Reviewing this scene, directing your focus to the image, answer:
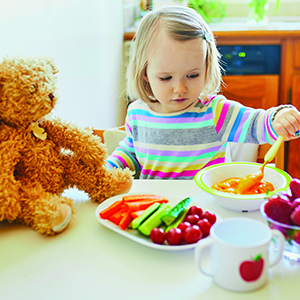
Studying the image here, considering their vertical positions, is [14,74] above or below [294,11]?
below

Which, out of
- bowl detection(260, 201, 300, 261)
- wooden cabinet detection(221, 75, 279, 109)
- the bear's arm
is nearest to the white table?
bowl detection(260, 201, 300, 261)

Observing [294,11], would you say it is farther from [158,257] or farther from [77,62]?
[158,257]

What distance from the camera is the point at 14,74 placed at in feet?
1.90

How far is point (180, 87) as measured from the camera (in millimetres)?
920

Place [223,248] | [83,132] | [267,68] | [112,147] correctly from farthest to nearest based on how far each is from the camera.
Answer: [267,68] < [112,147] < [83,132] < [223,248]

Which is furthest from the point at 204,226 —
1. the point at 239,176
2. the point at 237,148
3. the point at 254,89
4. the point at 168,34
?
the point at 254,89

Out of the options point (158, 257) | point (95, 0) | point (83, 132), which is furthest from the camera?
point (95, 0)

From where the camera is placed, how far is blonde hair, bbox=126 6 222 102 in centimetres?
92

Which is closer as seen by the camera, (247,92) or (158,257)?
(158,257)

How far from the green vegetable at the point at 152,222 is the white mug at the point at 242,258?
0.13 m

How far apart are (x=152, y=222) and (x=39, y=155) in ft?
0.81

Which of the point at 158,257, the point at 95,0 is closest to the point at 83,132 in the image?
the point at 158,257

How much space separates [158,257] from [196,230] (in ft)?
0.24

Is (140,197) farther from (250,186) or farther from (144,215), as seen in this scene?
(250,186)
